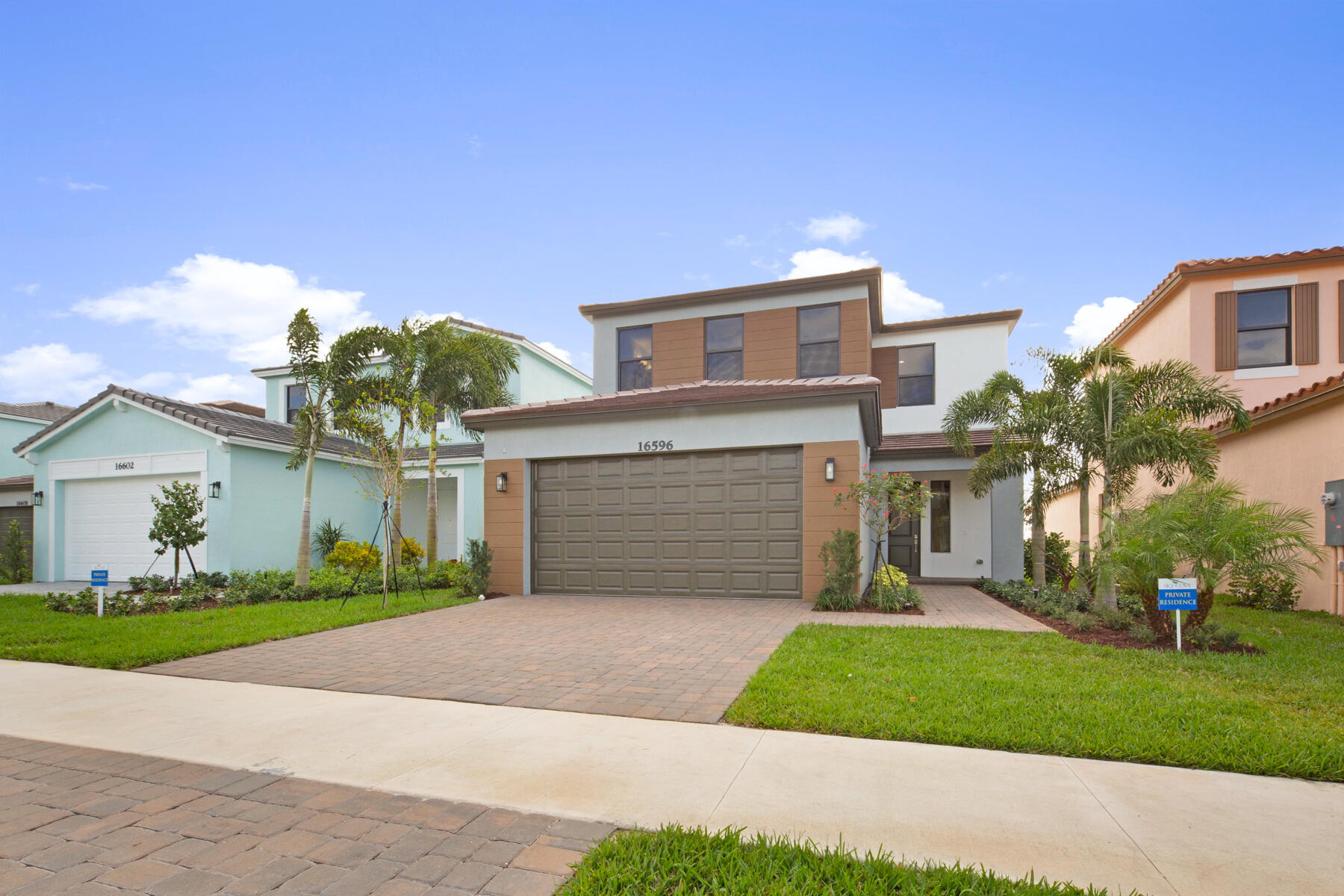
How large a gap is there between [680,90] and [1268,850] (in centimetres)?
1336

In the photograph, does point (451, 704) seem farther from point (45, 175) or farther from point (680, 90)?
point (45, 175)

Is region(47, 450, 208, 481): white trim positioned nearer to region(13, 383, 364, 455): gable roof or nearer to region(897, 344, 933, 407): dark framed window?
region(13, 383, 364, 455): gable roof

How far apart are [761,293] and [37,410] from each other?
26.9 metres

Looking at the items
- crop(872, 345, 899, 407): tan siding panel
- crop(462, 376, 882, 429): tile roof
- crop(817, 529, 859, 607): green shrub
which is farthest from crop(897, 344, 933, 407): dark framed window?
crop(817, 529, 859, 607): green shrub

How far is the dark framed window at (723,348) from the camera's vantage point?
675 inches

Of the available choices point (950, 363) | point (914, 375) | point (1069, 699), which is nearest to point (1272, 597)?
point (950, 363)

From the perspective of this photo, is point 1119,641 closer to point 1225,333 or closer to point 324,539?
point 1225,333

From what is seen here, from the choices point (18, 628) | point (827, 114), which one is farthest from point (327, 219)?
point (827, 114)

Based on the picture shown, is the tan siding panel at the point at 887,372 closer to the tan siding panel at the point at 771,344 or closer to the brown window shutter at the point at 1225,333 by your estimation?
the tan siding panel at the point at 771,344

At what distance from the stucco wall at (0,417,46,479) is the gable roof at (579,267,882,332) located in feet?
69.3

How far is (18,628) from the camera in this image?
938 centimetres

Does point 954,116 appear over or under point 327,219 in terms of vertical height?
over

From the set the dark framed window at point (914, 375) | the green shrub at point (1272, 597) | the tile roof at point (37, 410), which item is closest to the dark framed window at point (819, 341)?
the dark framed window at point (914, 375)

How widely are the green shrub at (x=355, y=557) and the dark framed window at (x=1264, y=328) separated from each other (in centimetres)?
1984
